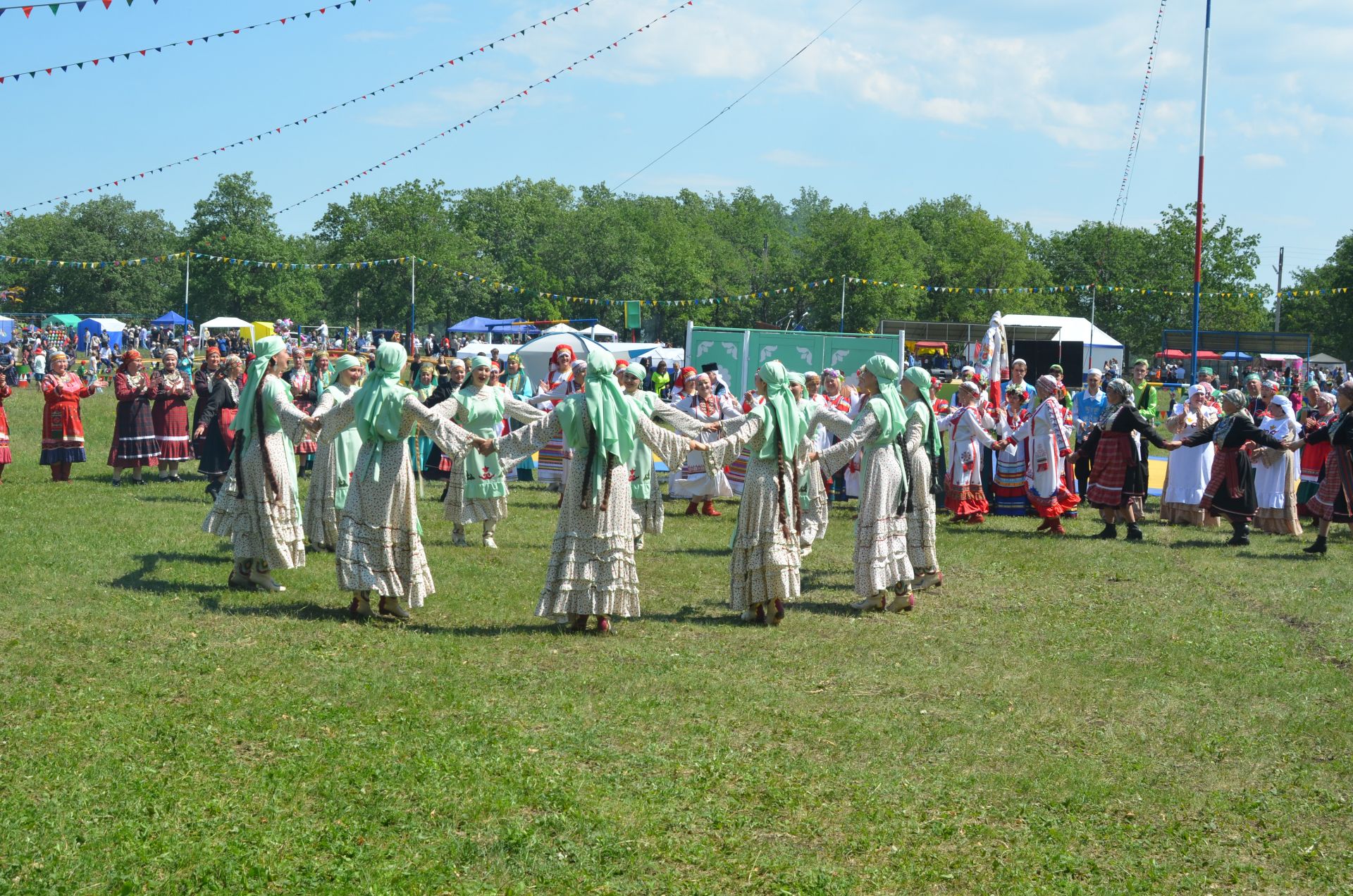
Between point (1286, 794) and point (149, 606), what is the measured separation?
7717 millimetres

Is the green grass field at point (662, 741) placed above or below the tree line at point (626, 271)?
below

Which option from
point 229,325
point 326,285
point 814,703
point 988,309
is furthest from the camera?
point 326,285

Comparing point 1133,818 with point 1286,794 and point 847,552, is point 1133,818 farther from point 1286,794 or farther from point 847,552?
point 847,552

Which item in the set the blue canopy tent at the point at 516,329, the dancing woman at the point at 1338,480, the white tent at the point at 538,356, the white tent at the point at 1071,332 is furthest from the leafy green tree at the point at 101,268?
the dancing woman at the point at 1338,480

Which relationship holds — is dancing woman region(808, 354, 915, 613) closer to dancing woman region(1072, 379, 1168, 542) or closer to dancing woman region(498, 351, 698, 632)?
dancing woman region(498, 351, 698, 632)

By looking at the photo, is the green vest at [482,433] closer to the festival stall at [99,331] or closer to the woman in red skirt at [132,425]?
the woman in red skirt at [132,425]

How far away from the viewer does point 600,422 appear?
8.89 metres

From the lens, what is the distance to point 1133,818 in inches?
232

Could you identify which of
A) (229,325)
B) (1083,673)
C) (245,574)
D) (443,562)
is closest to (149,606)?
(245,574)

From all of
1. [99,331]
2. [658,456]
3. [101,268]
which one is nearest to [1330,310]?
[99,331]

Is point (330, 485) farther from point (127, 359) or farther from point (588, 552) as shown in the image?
point (127, 359)

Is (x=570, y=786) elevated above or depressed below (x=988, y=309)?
below

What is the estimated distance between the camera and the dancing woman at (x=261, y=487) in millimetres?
9914

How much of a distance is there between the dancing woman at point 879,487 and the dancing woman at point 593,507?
1897 millimetres
